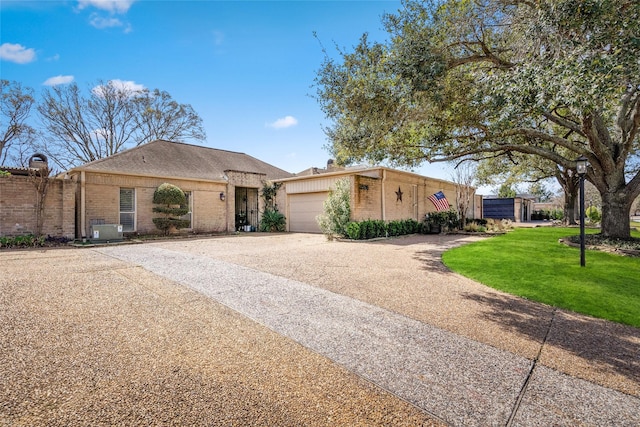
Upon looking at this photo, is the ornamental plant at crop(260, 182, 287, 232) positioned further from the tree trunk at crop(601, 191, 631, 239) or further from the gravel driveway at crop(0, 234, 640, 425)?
the tree trunk at crop(601, 191, 631, 239)

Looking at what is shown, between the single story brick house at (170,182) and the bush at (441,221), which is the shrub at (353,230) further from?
the single story brick house at (170,182)

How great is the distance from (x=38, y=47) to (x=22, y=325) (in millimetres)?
15996

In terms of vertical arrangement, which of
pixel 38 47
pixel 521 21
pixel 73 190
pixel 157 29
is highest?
pixel 38 47

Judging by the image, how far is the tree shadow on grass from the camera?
2.92 m

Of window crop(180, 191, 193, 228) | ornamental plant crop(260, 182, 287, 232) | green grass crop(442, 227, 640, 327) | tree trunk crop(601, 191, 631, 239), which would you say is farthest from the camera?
ornamental plant crop(260, 182, 287, 232)

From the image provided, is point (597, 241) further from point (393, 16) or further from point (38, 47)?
point (38, 47)

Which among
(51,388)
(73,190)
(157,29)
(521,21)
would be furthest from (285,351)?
(73,190)

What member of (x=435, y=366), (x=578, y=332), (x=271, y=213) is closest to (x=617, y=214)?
(x=578, y=332)

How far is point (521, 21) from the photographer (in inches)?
239

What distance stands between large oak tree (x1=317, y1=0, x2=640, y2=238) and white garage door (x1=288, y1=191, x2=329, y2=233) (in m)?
5.93

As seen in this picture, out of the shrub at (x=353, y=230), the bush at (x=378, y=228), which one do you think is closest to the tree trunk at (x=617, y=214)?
the bush at (x=378, y=228)

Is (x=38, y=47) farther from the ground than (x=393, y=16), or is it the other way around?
(x=38, y=47)

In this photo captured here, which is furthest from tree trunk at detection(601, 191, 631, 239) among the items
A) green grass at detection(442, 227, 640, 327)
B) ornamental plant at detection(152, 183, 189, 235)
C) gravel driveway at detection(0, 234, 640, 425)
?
ornamental plant at detection(152, 183, 189, 235)

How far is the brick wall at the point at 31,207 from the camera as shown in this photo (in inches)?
427
